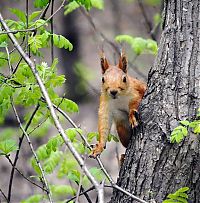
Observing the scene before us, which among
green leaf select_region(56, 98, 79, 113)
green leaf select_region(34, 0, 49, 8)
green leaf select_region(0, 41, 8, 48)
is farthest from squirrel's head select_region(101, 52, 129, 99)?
green leaf select_region(0, 41, 8, 48)

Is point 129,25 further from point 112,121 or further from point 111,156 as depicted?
point 112,121

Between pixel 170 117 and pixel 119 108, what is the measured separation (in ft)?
2.21

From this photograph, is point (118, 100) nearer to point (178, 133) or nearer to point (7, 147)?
point (7, 147)

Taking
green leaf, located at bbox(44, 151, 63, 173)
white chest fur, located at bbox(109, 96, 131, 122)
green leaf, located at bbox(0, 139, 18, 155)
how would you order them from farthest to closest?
green leaf, located at bbox(44, 151, 63, 173) < white chest fur, located at bbox(109, 96, 131, 122) < green leaf, located at bbox(0, 139, 18, 155)

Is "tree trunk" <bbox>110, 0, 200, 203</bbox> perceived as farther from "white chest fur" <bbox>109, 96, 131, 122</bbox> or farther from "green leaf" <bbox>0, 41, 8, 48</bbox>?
"green leaf" <bbox>0, 41, 8, 48</bbox>

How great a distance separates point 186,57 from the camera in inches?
132

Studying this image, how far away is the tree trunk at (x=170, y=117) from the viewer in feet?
10.7

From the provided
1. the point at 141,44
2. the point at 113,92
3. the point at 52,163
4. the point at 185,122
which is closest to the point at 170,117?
the point at 185,122

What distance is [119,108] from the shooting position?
12.8 ft

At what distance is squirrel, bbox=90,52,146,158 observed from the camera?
11.9ft

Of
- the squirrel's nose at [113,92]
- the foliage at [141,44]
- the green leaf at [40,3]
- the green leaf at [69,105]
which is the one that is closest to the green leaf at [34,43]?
the green leaf at [40,3]

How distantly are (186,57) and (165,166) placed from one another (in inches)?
24.6

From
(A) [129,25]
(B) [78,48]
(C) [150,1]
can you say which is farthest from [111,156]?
(A) [129,25]

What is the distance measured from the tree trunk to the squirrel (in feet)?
0.56
